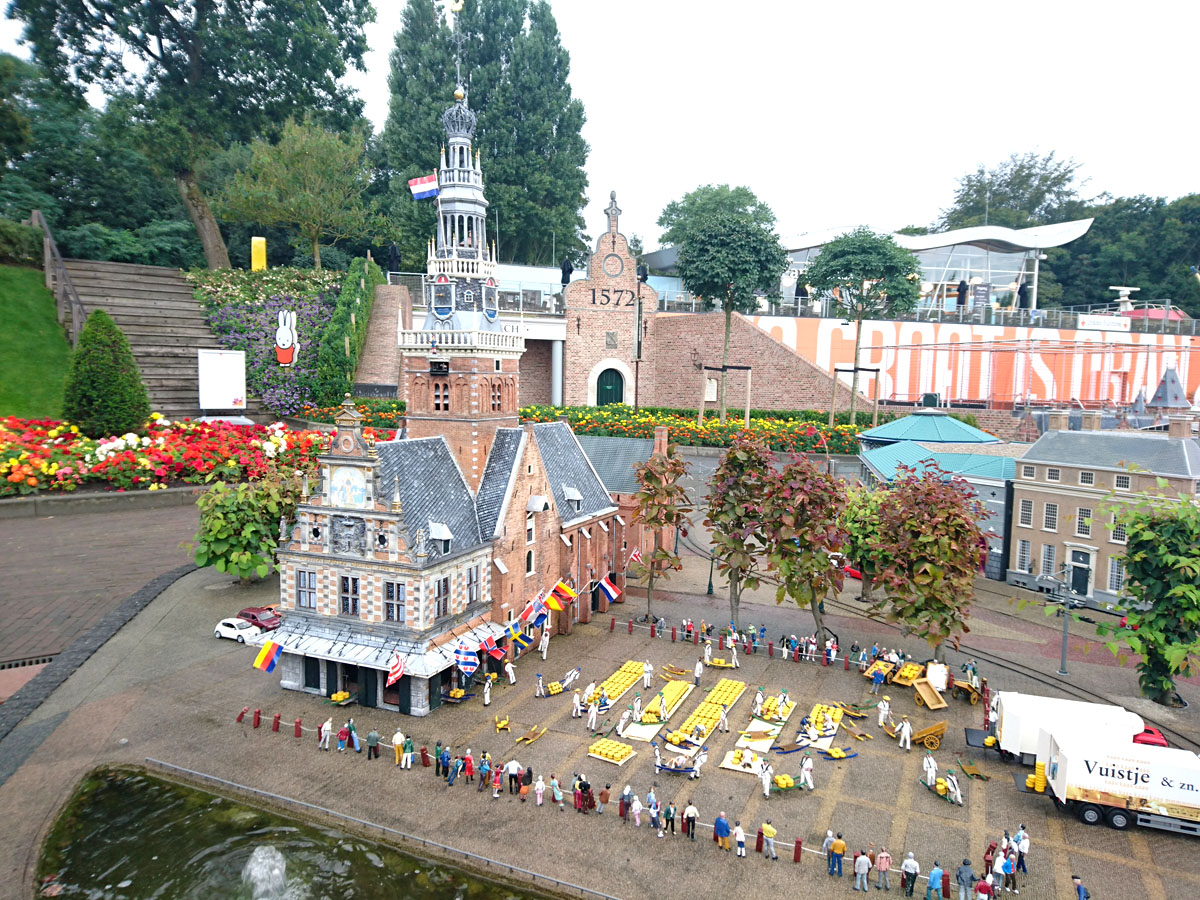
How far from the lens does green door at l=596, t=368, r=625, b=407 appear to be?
228 feet

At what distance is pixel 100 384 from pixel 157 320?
1644 centimetres

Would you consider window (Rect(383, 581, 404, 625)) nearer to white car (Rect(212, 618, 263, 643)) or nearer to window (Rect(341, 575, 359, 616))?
window (Rect(341, 575, 359, 616))

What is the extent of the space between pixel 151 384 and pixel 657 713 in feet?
158

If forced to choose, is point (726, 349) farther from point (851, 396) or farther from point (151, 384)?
point (151, 384)

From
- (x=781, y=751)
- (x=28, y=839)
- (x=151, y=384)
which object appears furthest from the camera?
(x=151, y=384)

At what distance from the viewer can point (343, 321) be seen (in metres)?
61.2

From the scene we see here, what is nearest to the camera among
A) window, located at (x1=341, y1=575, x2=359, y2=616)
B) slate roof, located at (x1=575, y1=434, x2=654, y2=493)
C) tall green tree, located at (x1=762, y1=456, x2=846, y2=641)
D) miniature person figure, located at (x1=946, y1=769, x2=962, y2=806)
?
miniature person figure, located at (x1=946, y1=769, x2=962, y2=806)

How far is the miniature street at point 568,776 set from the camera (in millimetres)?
19312

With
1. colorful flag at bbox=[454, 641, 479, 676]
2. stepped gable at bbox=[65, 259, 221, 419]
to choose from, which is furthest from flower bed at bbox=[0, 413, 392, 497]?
colorful flag at bbox=[454, 641, 479, 676]

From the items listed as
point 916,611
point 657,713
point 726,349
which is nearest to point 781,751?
point 657,713

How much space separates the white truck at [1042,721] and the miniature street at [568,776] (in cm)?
97

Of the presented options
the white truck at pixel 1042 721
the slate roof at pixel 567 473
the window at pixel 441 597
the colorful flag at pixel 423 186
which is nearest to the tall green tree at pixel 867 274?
the slate roof at pixel 567 473

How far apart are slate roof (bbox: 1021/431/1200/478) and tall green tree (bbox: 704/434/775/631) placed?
1840cm

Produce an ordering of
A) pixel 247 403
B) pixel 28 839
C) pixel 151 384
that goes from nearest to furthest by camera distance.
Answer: pixel 28 839
pixel 151 384
pixel 247 403
